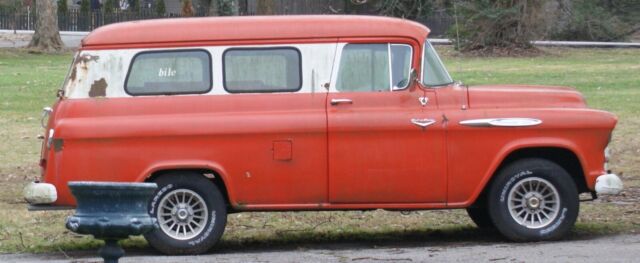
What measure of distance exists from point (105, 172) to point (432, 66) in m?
2.88

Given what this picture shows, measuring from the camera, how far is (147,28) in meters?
10.1

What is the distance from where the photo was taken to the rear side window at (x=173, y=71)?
33.0 feet

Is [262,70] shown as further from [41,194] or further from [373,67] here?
[41,194]

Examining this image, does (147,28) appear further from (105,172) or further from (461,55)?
(461,55)

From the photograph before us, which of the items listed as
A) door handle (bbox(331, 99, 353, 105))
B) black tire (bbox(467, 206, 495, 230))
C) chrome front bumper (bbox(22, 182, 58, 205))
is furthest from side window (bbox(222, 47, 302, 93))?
black tire (bbox(467, 206, 495, 230))

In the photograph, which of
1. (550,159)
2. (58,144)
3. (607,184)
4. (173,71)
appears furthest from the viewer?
(550,159)

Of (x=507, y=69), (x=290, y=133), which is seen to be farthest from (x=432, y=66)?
(x=507, y=69)

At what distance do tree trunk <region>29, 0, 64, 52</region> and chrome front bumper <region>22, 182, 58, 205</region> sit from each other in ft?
117

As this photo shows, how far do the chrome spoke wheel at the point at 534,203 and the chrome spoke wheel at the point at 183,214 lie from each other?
256 centimetres

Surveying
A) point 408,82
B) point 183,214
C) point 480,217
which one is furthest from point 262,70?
point 480,217

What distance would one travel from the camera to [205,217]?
988 centimetres

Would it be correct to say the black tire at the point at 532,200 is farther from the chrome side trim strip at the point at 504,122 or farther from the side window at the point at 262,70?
the side window at the point at 262,70

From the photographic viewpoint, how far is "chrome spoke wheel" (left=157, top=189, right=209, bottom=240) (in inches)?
387

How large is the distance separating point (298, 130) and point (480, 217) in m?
2.10
